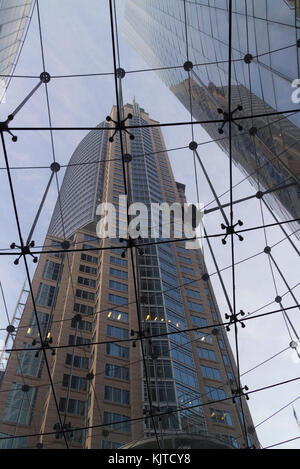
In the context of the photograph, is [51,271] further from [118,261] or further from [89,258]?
[118,261]

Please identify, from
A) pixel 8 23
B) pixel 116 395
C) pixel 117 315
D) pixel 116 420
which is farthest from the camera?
pixel 117 315

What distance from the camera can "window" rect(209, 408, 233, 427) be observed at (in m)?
44.0

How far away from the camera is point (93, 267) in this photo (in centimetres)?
6656

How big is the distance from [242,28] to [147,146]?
7367cm

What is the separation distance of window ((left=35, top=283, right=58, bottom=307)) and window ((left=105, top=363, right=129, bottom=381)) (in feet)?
50.5

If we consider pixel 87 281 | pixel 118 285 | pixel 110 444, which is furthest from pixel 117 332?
pixel 110 444

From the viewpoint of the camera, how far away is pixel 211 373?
50656 mm

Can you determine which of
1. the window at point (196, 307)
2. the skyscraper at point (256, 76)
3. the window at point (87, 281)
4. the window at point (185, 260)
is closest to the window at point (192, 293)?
the window at point (196, 307)

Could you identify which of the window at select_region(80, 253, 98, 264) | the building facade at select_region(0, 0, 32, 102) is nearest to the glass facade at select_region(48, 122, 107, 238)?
the window at select_region(80, 253, 98, 264)

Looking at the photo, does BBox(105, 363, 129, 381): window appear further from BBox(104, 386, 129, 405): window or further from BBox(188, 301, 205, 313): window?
BBox(188, 301, 205, 313): window

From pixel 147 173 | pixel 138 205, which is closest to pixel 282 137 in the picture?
pixel 138 205

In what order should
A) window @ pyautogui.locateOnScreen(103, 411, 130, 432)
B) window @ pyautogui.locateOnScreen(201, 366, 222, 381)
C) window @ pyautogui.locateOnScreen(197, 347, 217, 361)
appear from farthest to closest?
window @ pyautogui.locateOnScreen(197, 347, 217, 361) → window @ pyautogui.locateOnScreen(201, 366, 222, 381) → window @ pyautogui.locateOnScreen(103, 411, 130, 432)

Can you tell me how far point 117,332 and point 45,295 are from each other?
14051 millimetres

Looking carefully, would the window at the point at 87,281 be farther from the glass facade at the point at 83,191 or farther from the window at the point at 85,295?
the glass facade at the point at 83,191
